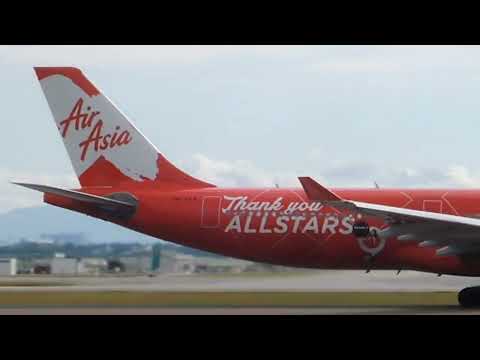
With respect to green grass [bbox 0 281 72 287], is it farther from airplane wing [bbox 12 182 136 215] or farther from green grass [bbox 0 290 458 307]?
airplane wing [bbox 12 182 136 215]

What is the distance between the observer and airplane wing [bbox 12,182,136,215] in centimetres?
3095

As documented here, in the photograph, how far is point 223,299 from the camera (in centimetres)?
3206

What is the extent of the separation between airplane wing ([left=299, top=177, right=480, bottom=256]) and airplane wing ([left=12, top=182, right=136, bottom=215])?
6938 mm

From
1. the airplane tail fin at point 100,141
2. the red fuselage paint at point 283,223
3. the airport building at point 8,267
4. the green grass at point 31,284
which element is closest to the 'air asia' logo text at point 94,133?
the airplane tail fin at point 100,141

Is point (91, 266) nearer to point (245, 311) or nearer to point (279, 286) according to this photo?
point (279, 286)

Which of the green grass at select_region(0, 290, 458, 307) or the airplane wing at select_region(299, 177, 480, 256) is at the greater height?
the airplane wing at select_region(299, 177, 480, 256)

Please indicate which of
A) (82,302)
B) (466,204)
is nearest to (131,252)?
(82,302)

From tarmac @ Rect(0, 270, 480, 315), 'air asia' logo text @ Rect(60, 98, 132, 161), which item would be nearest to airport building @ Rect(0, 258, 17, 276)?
tarmac @ Rect(0, 270, 480, 315)

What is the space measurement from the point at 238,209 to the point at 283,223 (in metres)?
1.43

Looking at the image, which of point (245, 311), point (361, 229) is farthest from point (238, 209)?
point (245, 311)

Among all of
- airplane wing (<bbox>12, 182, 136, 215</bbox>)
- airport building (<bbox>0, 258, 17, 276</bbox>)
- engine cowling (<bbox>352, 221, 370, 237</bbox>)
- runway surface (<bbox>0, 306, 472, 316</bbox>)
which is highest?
airplane wing (<bbox>12, 182, 136, 215</bbox>)

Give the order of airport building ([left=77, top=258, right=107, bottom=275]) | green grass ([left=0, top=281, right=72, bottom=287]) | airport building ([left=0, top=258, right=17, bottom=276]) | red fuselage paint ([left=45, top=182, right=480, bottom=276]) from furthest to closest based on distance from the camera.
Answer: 1. airport building ([left=0, top=258, right=17, bottom=276])
2. airport building ([left=77, top=258, right=107, bottom=275])
3. green grass ([left=0, top=281, right=72, bottom=287])
4. red fuselage paint ([left=45, top=182, right=480, bottom=276])

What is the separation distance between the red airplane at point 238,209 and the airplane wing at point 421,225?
0.03m

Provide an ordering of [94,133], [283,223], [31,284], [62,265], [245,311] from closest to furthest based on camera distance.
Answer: [245,311], [283,223], [94,133], [31,284], [62,265]
